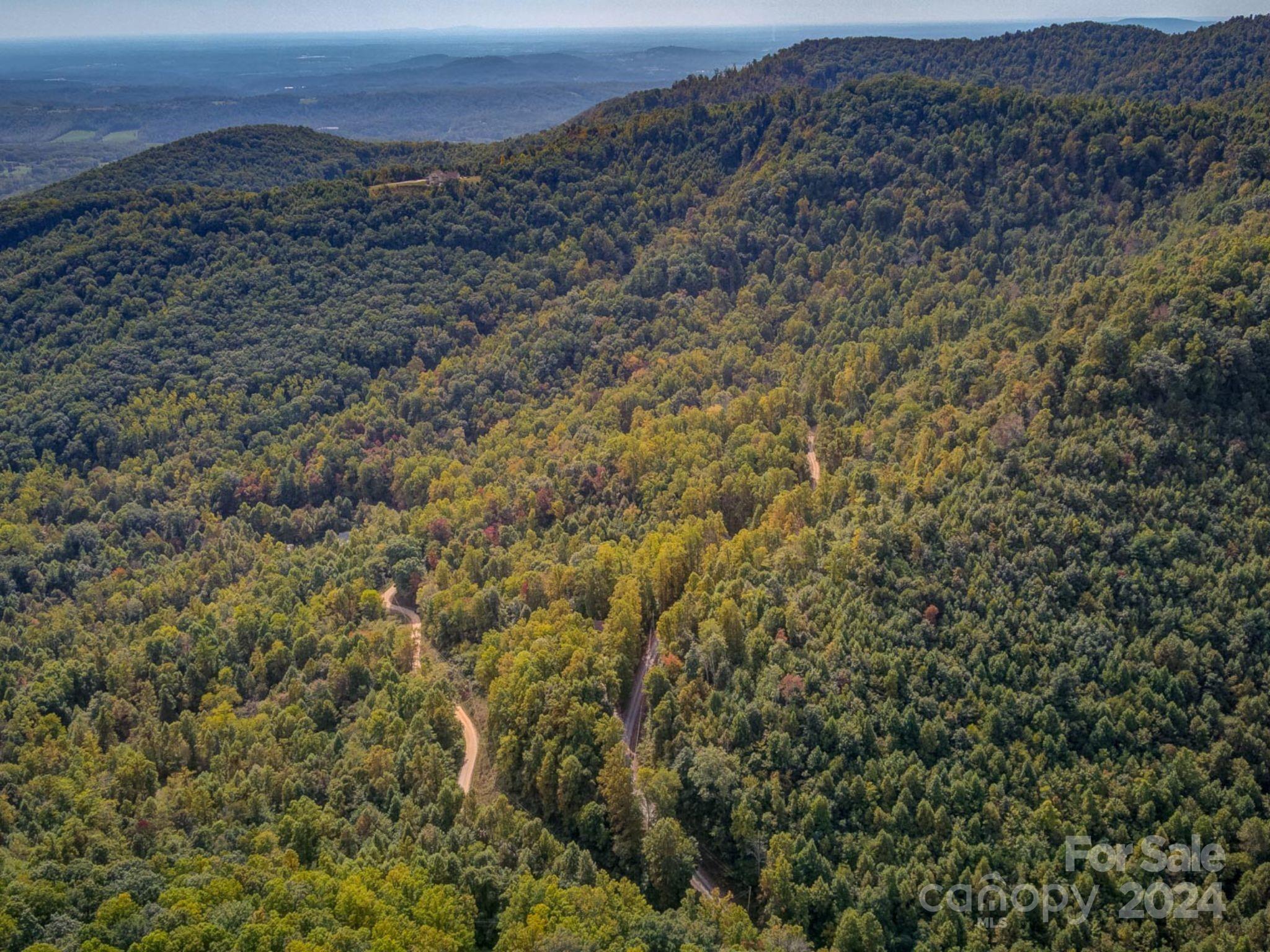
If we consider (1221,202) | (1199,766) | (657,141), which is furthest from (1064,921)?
(657,141)

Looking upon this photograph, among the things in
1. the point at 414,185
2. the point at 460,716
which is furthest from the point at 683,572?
the point at 414,185

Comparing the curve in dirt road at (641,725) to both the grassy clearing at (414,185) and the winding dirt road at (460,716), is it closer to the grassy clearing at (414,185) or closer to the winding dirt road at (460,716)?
the winding dirt road at (460,716)

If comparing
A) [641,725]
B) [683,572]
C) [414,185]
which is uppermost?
[414,185]

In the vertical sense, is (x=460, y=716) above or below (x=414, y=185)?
below

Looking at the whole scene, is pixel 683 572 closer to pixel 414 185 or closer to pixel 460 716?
pixel 460 716

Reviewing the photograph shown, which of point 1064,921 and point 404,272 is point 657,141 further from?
point 1064,921

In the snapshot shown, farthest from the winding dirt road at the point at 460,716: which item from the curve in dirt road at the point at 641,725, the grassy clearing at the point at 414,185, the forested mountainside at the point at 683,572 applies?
the grassy clearing at the point at 414,185

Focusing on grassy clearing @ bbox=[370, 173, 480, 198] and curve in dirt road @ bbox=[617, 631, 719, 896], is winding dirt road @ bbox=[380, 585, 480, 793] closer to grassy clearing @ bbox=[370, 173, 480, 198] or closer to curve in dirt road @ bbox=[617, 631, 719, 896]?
curve in dirt road @ bbox=[617, 631, 719, 896]

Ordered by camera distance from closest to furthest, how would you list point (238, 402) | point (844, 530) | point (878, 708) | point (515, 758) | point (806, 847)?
point (806, 847) < point (878, 708) < point (515, 758) < point (844, 530) < point (238, 402)
